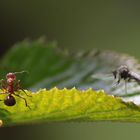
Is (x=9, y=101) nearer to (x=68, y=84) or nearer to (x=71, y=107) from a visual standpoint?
(x=71, y=107)

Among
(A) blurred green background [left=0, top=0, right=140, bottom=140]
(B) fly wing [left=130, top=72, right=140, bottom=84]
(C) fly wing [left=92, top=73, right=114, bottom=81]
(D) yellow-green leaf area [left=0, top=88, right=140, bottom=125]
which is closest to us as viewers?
(D) yellow-green leaf area [left=0, top=88, right=140, bottom=125]

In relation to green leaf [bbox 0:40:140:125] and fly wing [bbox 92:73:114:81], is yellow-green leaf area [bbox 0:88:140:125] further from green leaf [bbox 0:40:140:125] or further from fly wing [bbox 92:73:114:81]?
fly wing [bbox 92:73:114:81]

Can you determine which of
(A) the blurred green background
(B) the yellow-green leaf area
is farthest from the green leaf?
(A) the blurred green background

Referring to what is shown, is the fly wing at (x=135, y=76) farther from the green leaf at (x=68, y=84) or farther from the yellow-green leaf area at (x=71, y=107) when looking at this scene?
the yellow-green leaf area at (x=71, y=107)

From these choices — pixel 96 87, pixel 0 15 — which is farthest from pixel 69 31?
pixel 96 87

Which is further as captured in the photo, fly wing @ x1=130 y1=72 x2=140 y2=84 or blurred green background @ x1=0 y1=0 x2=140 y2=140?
blurred green background @ x1=0 y1=0 x2=140 y2=140

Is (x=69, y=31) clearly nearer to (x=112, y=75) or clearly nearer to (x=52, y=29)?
(x=52, y=29)
